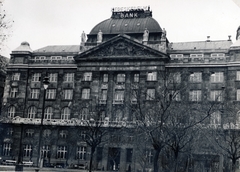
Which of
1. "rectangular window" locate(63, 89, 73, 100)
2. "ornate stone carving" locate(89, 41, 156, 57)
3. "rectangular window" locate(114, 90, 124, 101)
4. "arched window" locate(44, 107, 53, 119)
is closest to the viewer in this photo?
"ornate stone carving" locate(89, 41, 156, 57)

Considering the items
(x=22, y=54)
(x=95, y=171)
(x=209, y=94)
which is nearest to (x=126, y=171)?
(x=95, y=171)

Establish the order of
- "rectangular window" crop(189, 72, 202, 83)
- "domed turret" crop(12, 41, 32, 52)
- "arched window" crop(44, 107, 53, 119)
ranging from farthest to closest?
"domed turret" crop(12, 41, 32, 52)
"arched window" crop(44, 107, 53, 119)
"rectangular window" crop(189, 72, 202, 83)

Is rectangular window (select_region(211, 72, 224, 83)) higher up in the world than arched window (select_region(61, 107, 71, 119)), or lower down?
higher up

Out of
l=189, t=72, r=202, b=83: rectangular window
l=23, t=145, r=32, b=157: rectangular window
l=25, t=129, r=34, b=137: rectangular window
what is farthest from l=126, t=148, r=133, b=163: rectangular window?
l=25, t=129, r=34, b=137: rectangular window

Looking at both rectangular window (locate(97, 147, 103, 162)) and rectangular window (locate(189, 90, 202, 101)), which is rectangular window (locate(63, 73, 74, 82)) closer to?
rectangular window (locate(97, 147, 103, 162))

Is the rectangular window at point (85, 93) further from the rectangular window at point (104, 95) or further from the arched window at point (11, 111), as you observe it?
the arched window at point (11, 111)

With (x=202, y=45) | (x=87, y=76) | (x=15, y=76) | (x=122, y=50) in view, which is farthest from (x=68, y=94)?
(x=202, y=45)

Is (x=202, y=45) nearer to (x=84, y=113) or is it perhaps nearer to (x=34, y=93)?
(x=84, y=113)

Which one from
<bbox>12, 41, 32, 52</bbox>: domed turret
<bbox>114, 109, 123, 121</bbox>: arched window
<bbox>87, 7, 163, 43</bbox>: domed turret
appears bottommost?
<bbox>114, 109, 123, 121</bbox>: arched window

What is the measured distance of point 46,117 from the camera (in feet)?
263

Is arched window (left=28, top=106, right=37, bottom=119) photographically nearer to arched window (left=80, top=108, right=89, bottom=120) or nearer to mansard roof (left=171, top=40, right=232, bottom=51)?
arched window (left=80, top=108, right=89, bottom=120)

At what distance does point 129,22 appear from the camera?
81.9 m

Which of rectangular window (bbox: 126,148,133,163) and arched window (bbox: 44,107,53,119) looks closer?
rectangular window (bbox: 126,148,133,163)

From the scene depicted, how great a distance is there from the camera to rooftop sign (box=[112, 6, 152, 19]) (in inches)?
3285
